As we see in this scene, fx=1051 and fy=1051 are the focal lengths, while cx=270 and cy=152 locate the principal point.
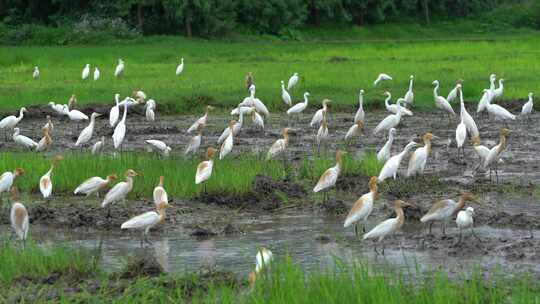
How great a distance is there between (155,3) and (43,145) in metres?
35.9

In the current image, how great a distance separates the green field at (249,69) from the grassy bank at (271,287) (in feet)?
52.6

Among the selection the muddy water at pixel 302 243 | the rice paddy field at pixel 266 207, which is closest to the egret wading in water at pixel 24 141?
the rice paddy field at pixel 266 207

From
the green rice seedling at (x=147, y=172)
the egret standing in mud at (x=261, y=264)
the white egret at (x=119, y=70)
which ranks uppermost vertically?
the egret standing in mud at (x=261, y=264)

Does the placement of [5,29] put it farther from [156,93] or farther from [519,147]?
[519,147]

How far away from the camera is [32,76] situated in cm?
3222

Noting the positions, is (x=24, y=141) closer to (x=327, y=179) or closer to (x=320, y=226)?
(x=327, y=179)

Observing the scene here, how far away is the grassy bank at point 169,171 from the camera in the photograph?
14.4m

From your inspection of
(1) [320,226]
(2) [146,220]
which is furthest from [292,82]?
(2) [146,220]

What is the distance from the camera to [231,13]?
5597cm

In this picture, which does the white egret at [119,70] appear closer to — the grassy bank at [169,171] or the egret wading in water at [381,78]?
the egret wading in water at [381,78]

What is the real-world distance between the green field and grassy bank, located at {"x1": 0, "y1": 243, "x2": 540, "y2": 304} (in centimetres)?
1603

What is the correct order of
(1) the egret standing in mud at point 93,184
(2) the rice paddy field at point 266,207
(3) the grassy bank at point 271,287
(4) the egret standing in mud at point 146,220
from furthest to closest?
(1) the egret standing in mud at point 93,184 → (4) the egret standing in mud at point 146,220 → (2) the rice paddy field at point 266,207 → (3) the grassy bank at point 271,287

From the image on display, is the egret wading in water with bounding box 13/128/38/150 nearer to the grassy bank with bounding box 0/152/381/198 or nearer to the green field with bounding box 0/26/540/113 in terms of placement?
the grassy bank with bounding box 0/152/381/198

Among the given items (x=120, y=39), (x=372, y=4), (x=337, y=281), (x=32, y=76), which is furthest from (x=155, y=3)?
(x=337, y=281)
